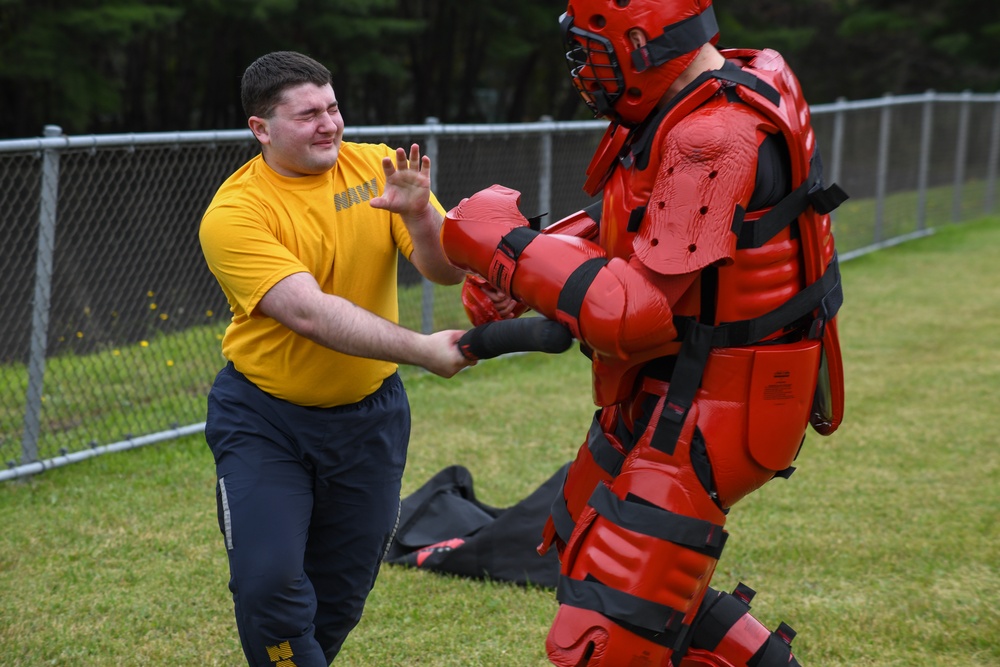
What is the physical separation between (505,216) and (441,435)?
409 centimetres

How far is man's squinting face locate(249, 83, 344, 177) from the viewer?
3.21 metres

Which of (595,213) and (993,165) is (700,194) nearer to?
(595,213)

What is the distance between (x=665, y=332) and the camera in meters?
2.56

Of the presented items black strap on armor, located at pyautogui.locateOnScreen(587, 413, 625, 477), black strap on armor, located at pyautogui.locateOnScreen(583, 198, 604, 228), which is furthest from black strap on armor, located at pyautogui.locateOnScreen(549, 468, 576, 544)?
black strap on armor, located at pyautogui.locateOnScreen(583, 198, 604, 228)

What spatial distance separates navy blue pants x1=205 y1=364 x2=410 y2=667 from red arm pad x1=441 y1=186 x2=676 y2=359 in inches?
31.4

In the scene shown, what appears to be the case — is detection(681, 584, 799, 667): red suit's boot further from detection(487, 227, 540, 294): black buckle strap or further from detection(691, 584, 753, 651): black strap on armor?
detection(487, 227, 540, 294): black buckle strap

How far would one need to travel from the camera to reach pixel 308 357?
329 centimetres

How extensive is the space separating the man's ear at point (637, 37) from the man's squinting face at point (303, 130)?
3.21ft

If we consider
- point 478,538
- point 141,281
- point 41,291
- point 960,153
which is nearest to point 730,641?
point 478,538

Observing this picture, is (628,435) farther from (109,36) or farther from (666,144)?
(109,36)

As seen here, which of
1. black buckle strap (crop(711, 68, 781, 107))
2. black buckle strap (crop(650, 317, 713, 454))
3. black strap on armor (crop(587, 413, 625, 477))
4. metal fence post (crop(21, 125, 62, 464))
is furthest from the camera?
metal fence post (crop(21, 125, 62, 464))

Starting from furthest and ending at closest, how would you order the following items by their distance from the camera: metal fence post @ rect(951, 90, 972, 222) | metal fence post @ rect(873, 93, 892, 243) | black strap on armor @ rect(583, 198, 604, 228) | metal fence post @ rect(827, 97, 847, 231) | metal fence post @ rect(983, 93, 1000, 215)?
1. metal fence post @ rect(983, 93, 1000, 215)
2. metal fence post @ rect(951, 90, 972, 222)
3. metal fence post @ rect(873, 93, 892, 243)
4. metal fence post @ rect(827, 97, 847, 231)
5. black strap on armor @ rect(583, 198, 604, 228)

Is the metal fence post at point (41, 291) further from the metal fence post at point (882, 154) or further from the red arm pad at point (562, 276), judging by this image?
the metal fence post at point (882, 154)

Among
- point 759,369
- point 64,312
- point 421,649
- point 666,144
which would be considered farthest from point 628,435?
point 64,312
